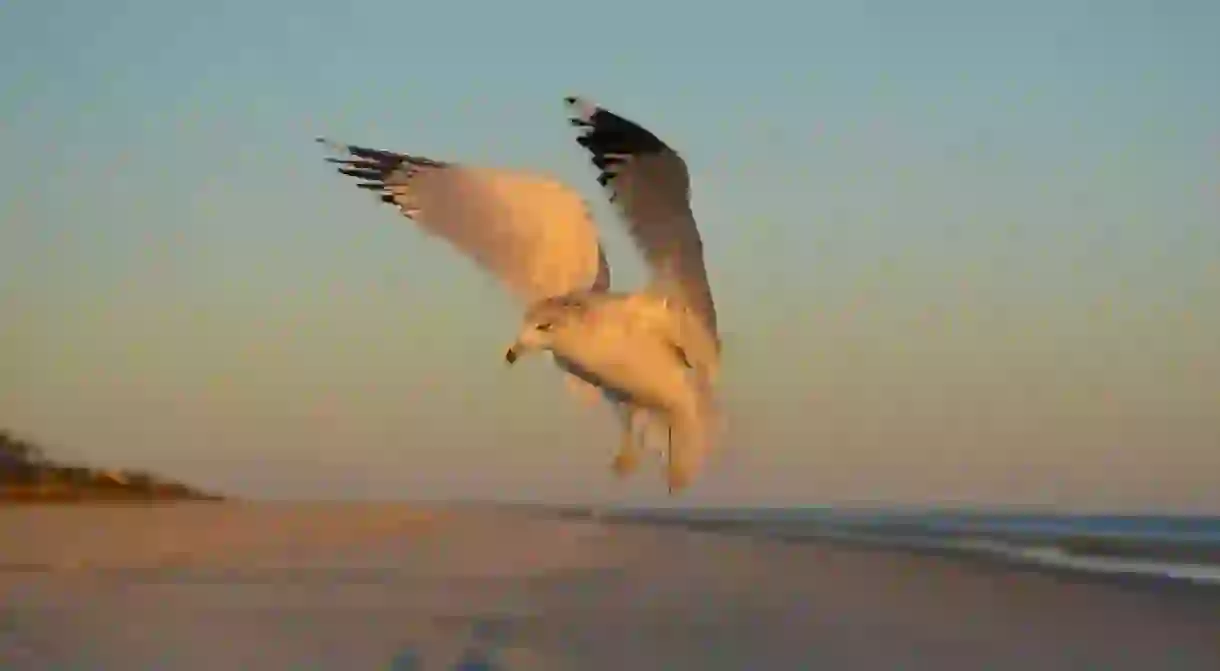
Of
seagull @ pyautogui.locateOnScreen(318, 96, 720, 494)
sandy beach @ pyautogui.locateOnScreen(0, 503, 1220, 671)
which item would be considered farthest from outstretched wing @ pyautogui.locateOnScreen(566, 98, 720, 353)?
sandy beach @ pyautogui.locateOnScreen(0, 503, 1220, 671)

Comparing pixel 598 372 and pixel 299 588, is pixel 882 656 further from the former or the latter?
pixel 598 372

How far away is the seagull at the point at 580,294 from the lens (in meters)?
11.8

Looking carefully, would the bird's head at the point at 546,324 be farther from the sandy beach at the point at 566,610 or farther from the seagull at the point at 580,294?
the sandy beach at the point at 566,610

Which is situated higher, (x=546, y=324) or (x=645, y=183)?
(x=645, y=183)

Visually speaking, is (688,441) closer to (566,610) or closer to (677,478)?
(677,478)

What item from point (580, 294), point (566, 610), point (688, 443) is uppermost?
point (580, 294)

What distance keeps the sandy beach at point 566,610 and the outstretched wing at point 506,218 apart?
2.26 metres

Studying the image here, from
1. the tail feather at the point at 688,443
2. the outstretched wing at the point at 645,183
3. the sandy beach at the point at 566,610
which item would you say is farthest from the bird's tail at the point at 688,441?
the outstretched wing at the point at 645,183

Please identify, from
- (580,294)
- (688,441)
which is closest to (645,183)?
(580,294)

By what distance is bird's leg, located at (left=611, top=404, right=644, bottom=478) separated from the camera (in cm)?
1170

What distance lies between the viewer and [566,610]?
25.4ft

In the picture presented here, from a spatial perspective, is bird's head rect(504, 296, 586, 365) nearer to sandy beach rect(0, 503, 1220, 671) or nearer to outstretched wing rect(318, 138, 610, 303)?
outstretched wing rect(318, 138, 610, 303)

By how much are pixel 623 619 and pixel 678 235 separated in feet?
14.4

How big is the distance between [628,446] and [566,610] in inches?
180
